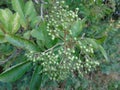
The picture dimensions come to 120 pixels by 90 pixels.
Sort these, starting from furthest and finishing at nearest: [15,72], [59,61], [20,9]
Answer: [20,9]
[15,72]
[59,61]

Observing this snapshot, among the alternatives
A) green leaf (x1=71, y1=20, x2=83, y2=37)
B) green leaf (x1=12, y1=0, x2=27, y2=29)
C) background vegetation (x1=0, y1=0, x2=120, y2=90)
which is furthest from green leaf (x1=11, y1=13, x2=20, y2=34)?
green leaf (x1=71, y1=20, x2=83, y2=37)

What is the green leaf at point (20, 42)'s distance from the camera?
1334mm

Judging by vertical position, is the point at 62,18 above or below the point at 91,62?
above

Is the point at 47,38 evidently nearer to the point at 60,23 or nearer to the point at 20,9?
the point at 60,23

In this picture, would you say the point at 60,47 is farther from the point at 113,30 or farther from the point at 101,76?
the point at 101,76

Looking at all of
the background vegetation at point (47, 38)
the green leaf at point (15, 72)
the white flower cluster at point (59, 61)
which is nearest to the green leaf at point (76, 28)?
the background vegetation at point (47, 38)

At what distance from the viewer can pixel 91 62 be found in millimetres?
1257

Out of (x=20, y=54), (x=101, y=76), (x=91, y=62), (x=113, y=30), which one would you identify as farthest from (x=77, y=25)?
(x=101, y=76)

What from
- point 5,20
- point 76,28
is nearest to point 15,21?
point 5,20

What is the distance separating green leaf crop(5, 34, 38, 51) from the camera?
52.5 inches

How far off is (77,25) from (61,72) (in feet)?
0.80

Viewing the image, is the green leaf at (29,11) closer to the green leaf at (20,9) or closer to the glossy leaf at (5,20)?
the green leaf at (20,9)

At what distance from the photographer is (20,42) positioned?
4.47 feet

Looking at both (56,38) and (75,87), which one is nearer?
(56,38)
